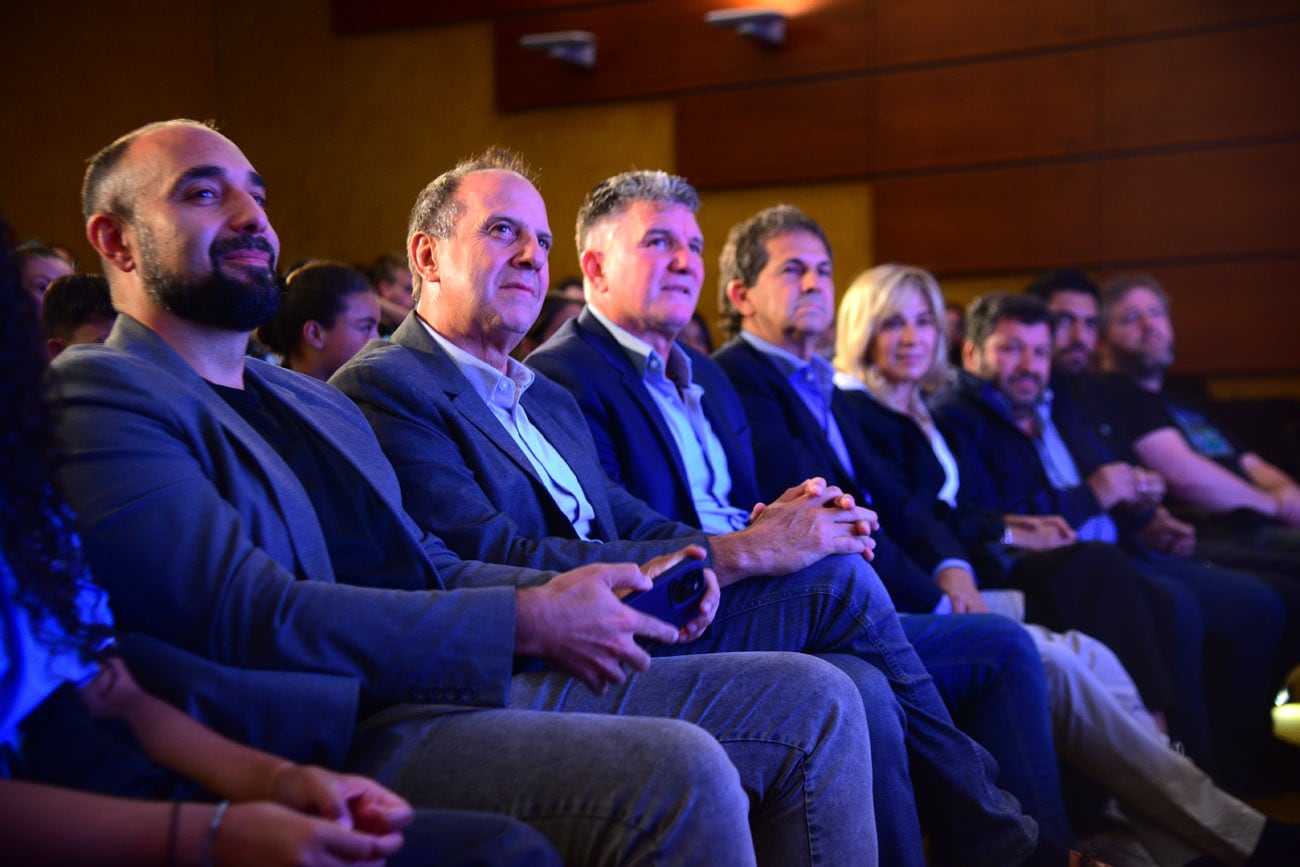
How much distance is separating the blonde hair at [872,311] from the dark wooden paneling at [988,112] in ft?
7.35

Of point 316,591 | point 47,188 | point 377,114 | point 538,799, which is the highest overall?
point 377,114

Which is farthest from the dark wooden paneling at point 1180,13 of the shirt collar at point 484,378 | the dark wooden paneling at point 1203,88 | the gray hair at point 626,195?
the shirt collar at point 484,378

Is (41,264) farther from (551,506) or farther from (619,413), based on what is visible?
(551,506)

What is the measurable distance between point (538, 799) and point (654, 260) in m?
1.49

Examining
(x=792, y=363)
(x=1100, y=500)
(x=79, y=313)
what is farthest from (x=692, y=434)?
(x=1100, y=500)

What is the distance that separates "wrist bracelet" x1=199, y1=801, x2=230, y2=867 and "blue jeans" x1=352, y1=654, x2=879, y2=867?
291mm

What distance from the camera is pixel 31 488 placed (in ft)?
3.51

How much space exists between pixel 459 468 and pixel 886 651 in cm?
Result: 67

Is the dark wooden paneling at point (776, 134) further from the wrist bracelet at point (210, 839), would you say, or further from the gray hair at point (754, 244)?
the wrist bracelet at point (210, 839)

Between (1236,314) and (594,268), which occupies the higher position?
(594,268)

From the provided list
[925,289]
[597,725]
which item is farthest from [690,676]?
[925,289]

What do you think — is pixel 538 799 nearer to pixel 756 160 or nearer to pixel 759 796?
pixel 759 796

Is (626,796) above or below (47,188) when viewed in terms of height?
below

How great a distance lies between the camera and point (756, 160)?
5637mm
